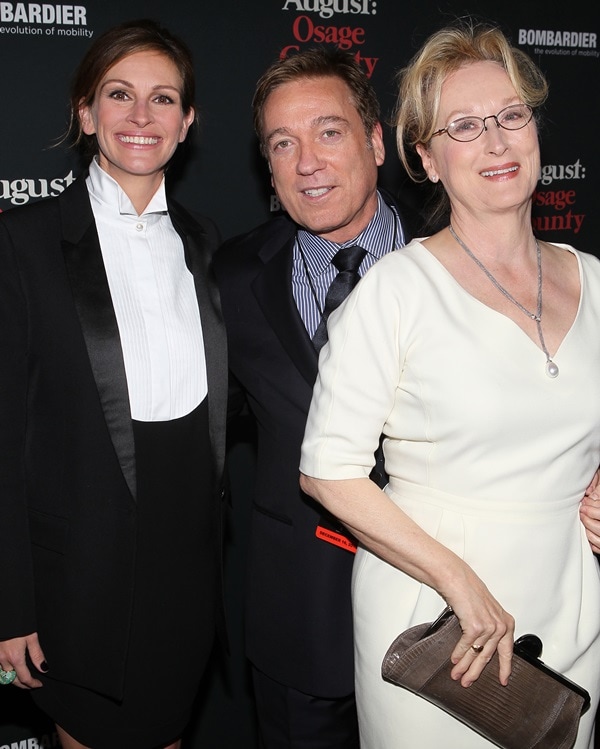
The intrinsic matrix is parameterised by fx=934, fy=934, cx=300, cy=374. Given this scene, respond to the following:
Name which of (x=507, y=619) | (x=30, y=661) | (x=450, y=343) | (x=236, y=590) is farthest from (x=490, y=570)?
(x=236, y=590)

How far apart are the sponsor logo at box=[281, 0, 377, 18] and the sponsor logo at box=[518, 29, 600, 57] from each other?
1.99 feet

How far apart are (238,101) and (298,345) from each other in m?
1.13

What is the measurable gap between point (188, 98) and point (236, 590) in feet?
5.66

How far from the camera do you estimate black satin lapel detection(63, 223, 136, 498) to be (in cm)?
195

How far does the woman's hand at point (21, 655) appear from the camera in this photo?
2021 mm

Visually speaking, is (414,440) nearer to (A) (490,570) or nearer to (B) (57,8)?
(A) (490,570)

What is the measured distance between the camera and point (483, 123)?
1722 millimetres

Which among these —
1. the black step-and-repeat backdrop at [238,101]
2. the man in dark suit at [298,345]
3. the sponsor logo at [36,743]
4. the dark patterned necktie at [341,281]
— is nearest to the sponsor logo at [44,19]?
the black step-and-repeat backdrop at [238,101]

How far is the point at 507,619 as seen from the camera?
65.5 inches

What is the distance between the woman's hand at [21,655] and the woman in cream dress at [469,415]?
74cm

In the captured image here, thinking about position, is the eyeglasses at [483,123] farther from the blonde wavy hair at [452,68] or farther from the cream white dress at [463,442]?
the cream white dress at [463,442]

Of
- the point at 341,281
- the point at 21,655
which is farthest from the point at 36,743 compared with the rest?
the point at 341,281

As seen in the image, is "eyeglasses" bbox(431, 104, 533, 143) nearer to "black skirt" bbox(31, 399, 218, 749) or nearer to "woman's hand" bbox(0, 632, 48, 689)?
"black skirt" bbox(31, 399, 218, 749)

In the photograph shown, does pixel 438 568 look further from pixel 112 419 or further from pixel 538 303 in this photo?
pixel 112 419
